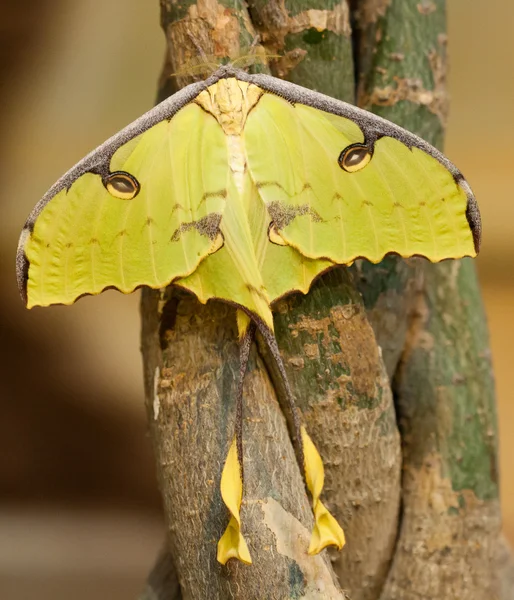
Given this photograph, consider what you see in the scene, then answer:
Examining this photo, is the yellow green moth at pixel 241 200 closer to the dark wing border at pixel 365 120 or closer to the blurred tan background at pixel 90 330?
the dark wing border at pixel 365 120

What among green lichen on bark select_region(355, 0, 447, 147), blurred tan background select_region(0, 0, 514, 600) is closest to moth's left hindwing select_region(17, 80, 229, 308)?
green lichen on bark select_region(355, 0, 447, 147)

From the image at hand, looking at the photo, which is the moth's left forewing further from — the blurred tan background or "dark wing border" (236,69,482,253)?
the blurred tan background

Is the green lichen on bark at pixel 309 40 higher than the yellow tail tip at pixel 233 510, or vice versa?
the green lichen on bark at pixel 309 40

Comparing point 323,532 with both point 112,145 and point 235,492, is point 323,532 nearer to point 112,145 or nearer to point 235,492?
point 235,492

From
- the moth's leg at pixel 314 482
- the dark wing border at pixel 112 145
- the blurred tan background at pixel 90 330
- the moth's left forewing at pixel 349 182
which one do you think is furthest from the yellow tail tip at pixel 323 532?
the blurred tan background at pixel 90 330

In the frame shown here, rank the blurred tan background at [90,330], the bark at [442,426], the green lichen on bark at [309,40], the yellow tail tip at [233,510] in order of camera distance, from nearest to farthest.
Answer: the yellow tail tip at [233,510] < the green lichen on bark at [309,40] < the bark at [442,426] < the blurred tan background at [90,330]

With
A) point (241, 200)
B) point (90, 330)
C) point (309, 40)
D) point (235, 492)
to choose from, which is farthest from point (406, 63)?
point (90, 330)
